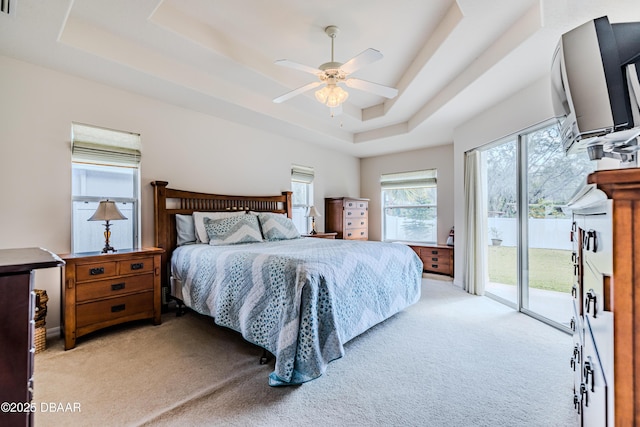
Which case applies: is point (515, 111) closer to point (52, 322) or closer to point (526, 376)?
point (526, 376)

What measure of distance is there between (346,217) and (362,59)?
12.3 ft

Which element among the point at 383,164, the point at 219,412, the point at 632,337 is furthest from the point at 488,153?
the point at 219,412

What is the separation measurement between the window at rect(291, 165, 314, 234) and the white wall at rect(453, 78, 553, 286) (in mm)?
2613

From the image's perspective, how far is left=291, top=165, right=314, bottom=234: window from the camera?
531 centimetres

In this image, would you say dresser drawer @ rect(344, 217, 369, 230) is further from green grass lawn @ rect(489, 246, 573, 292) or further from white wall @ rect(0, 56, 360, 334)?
green grass lawn @ rect(489, 246, 573, 292)

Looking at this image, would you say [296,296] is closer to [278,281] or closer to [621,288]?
[278,281]

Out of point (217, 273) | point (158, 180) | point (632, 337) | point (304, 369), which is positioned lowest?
point (304, 369)

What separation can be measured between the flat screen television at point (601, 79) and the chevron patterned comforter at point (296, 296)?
1.60 metres

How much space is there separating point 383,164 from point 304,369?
5.40m

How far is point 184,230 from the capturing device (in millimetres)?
3477

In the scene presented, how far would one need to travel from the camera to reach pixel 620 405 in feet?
2.05

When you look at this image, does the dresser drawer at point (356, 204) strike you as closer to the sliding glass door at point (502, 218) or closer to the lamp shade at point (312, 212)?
the lamp shade at point (312, 212)

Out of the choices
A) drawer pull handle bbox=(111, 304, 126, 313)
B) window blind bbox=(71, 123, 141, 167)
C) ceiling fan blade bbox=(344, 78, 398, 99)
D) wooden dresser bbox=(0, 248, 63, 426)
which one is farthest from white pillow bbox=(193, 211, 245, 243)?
wooden dresser bbox=(0, 248, 63, 426)

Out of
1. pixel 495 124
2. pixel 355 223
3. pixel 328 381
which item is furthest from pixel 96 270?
pixel 495 124
